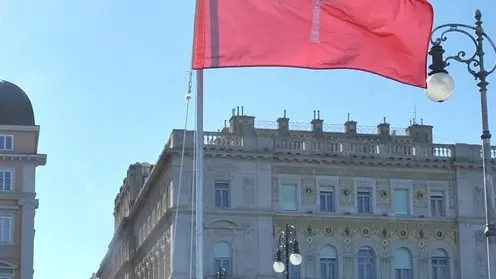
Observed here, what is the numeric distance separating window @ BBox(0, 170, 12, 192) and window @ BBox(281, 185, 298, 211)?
15733mm

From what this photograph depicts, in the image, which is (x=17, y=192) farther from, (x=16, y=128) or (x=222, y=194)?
(x=222, y=194)

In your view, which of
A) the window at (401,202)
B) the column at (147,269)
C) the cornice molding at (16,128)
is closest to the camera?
the cornice molding at (16,128)

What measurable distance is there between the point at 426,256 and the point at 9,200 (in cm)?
2453

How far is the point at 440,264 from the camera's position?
2586 inches

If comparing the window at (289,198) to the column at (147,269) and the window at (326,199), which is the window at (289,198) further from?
the column at (147,269)

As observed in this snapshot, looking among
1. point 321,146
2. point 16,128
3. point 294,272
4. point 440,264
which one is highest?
point 16,128

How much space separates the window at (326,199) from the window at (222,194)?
5762mm

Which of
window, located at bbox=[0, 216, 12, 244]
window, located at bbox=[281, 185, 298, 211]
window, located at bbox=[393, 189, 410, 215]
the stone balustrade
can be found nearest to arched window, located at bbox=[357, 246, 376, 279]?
window, located at bbox=[393, 189, 410, 215]

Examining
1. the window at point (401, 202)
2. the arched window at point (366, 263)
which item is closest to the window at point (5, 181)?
the arched window at point (366, 263)

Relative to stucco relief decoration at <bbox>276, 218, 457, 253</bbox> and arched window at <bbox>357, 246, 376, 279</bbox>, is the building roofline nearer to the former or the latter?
stucco relief decoration at <bbox>276, 218, 457, 253</bbox>

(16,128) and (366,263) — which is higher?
(16,128)

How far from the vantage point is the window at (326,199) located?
213 feet

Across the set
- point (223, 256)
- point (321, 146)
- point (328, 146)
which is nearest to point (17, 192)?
point (223, 256)

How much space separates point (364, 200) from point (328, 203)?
7.54 ft
